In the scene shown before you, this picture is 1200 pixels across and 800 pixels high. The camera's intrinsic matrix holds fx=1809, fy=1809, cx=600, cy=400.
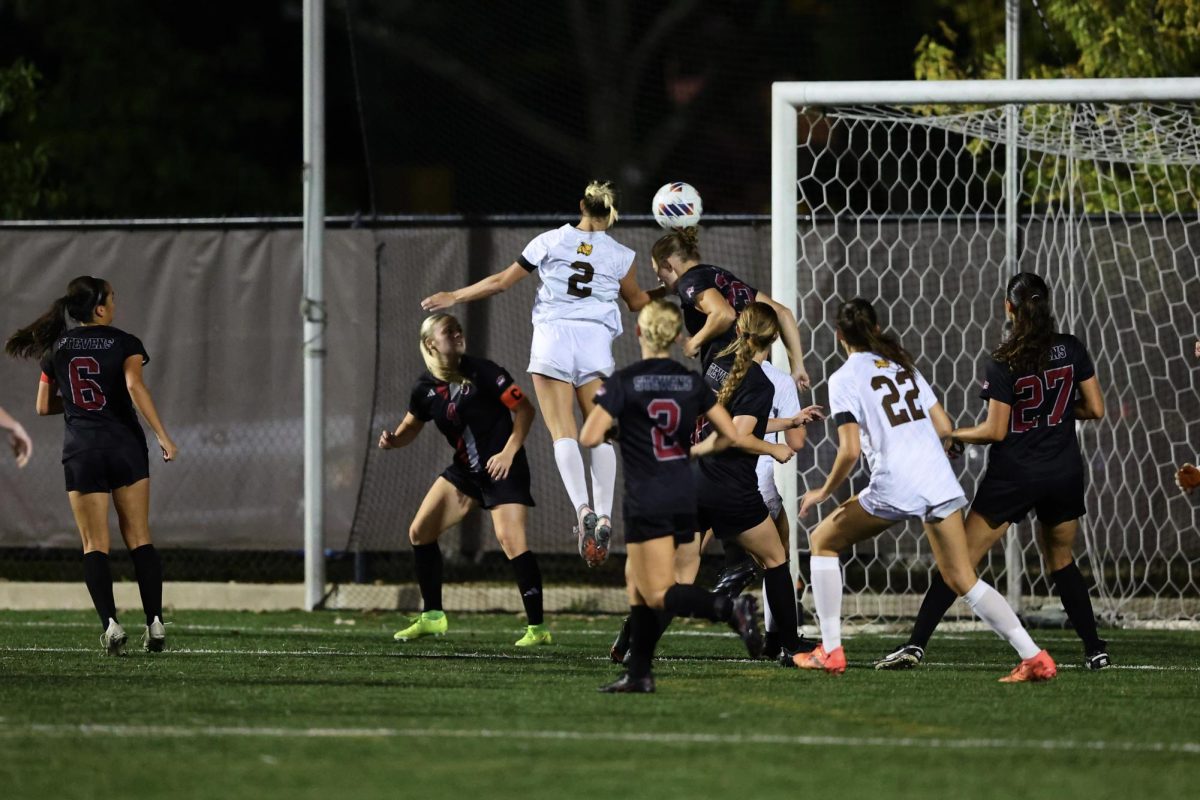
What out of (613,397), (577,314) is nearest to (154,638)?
(577,314)

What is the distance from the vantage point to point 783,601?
9.76m

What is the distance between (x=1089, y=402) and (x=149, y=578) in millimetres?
5305

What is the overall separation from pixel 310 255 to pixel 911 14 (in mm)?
12892

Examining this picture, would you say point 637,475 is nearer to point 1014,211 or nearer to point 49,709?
point 49,709

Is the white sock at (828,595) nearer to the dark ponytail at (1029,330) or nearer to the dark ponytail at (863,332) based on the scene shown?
the dark ponytail at (863,332)

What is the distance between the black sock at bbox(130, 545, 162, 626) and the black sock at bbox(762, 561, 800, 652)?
11.2 ft

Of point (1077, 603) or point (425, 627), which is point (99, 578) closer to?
point (425, 627)

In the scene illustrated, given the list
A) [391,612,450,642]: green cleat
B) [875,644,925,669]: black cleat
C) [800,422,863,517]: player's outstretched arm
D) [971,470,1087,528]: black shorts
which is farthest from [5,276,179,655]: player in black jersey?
[971,470,1087,528]: black shorts

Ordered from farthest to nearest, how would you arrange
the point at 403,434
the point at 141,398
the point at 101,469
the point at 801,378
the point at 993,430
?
the point at 403,434
the point at 801,378
the point at 101,469
the point at 141,398
the point at 993,430

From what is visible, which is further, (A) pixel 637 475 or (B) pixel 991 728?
(A) pixel 637 475

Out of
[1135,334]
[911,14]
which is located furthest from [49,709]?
[911,14]

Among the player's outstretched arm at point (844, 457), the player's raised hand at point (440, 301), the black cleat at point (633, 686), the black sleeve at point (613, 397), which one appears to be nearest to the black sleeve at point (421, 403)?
the player's raised hand at point (440, 301)

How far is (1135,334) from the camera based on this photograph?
13367 mm

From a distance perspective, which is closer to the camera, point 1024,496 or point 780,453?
point 780,453
